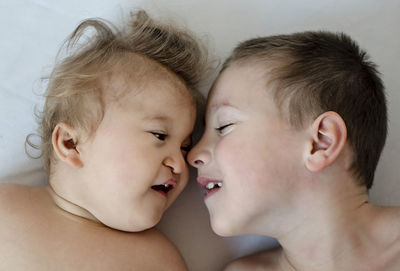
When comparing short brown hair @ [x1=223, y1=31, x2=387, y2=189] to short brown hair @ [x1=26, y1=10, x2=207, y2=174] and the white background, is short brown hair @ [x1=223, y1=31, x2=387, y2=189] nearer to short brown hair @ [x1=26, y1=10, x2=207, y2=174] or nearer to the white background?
short brown hair @ [x1=26, y1=10, x2=207, y2=174]

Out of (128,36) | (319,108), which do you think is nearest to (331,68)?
(319,108)

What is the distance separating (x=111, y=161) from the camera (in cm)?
106

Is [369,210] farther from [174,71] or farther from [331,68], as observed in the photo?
[174,71]

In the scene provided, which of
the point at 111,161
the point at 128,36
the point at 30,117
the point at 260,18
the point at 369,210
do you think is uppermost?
the point at 260,18

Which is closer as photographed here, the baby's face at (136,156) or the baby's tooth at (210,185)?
the baby's face at (136,156)

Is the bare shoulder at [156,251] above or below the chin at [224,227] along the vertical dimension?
below

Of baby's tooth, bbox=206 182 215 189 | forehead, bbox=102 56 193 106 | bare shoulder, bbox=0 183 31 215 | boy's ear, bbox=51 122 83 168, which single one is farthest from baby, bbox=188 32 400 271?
bare shoulder, bbox=0 183 31 215

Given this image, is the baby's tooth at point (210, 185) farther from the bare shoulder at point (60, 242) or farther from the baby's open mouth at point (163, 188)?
the bare shoulder at point (60, 242)

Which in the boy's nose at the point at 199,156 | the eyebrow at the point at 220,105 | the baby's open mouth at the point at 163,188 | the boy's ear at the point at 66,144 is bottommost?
the baby's open mouth at the point at 163,188

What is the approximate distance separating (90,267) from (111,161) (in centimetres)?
26

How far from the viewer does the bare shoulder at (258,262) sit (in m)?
1.24

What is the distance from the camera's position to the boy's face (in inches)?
41.1

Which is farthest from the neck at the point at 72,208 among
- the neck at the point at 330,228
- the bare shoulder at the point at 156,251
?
the neck at the point at 330,228

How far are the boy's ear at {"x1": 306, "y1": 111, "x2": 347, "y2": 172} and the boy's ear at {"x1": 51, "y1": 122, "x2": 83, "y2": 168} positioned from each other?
56 cm
